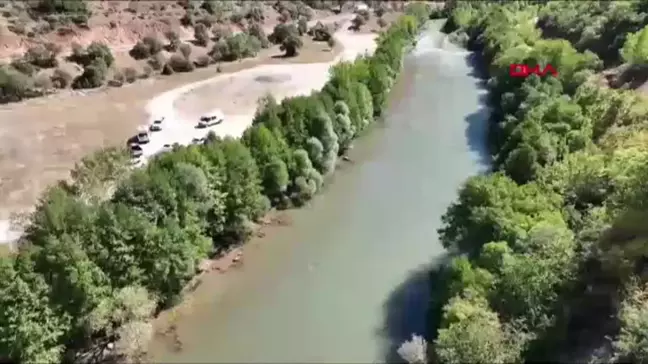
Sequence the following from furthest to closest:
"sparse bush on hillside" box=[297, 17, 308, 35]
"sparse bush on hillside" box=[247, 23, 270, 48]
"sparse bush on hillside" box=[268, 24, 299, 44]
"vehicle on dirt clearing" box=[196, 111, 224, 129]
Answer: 1. "sparse bush on hillside" box=[297, 17, 308, 35]
2. "sparse bush on hillside" box=[268, 24, 299, 44]
3. "sparse bush on hillside" box=[247, 23, 270, 48]
4. "vehicle on dirt clearing" box=[196, 111, 224, 129]

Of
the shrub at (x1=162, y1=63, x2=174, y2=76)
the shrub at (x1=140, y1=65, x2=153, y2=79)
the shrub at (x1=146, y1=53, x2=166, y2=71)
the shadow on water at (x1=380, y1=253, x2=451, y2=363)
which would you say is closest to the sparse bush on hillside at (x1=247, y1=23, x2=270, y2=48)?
the shrub at (x1=146, y1=53, x2=166, y2=71)

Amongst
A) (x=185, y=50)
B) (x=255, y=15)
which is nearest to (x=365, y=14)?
(x=255, y=15)

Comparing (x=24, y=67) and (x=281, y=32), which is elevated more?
(x=24, y=67)

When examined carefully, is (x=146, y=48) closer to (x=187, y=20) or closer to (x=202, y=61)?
(x=202, y=61)

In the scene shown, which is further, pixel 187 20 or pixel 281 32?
pixel 281 32

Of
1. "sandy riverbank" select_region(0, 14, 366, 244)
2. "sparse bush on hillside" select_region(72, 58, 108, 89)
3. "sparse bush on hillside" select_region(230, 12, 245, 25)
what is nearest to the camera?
"sandy riverbank" select_region(0, 14, 366, 244)

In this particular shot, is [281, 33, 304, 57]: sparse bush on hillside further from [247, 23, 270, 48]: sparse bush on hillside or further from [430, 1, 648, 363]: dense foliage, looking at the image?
[430, 1, 648, 363]: dense foliage
